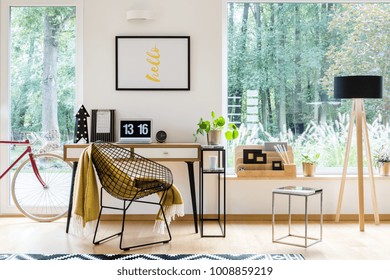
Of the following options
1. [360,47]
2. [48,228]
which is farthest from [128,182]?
[360,47]

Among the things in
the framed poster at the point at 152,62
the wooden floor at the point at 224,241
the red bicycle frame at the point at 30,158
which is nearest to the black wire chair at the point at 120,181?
the wooden floor at the point at 224,241

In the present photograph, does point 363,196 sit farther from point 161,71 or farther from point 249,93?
point 161,71

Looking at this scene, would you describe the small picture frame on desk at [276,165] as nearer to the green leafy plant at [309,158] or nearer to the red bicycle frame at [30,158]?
the green leafy plant at [309,158]

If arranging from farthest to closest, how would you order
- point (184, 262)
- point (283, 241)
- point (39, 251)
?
point (283, 241)
point (39, 251)
point (184, 262)

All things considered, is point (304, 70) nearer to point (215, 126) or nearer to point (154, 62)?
point (215, 126)

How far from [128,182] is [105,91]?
1.48 meters

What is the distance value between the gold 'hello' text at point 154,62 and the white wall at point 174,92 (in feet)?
0.48

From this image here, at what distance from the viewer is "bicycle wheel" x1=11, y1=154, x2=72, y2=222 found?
221 inches

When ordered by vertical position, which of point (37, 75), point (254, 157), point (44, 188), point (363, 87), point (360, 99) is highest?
point (37, 75)

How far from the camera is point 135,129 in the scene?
17.4 feet

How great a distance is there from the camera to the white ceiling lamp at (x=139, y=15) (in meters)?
5.42

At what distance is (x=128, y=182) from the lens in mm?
4398

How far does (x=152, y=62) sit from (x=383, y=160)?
2.58 meters

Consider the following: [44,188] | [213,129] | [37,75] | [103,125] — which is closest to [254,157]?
[213,129]
